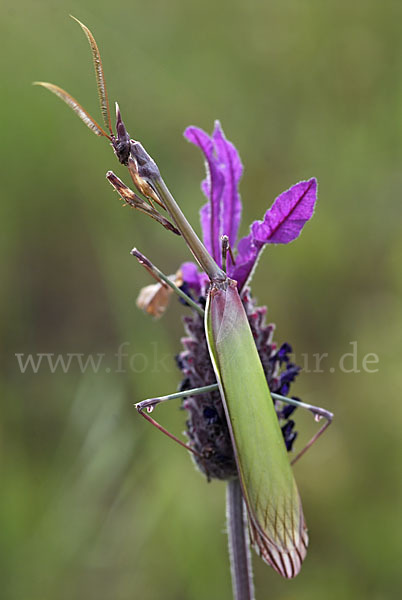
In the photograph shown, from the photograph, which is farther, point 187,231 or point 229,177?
point 229,177

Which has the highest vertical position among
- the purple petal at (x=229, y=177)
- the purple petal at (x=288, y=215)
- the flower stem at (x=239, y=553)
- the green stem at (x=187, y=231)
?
the purple petal at (x=229, y=177)

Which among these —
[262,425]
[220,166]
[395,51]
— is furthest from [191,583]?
[395,51]

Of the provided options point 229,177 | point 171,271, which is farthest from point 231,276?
point 171,271

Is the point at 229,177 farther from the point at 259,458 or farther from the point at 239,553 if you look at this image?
the point at 239,553

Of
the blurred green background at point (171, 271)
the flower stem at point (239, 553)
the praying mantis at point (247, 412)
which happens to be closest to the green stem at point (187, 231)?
the praying mantis at point (247, 412)

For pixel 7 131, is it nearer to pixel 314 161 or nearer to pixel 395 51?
pixel 314 161

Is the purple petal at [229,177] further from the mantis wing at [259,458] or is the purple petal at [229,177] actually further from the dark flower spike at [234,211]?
the mantis wing at [259,458]

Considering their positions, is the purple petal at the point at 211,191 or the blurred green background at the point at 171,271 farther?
the blurred green background at the point at 171,271
